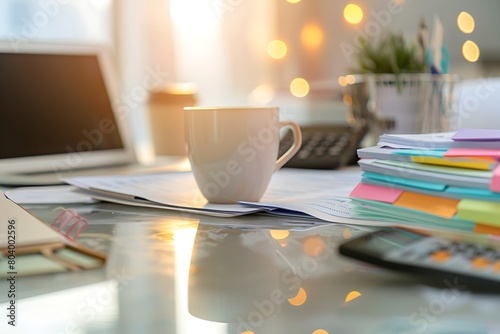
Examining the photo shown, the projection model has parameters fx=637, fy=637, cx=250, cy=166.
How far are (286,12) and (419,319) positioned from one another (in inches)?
75.8

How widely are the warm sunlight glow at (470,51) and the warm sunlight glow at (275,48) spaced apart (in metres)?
0.69

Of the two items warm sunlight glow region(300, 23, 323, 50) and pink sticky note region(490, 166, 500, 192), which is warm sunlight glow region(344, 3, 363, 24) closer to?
warm sunlight glow region(300, 23, 323, 50)

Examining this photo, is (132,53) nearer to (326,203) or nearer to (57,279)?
(326,203)

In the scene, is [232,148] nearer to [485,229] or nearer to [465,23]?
[485,229]

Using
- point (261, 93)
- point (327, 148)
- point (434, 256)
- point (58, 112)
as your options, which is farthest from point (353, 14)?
point (434, 256)

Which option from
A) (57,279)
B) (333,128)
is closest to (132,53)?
(333,128)

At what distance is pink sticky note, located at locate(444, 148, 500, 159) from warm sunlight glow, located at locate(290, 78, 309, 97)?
62.0 inches

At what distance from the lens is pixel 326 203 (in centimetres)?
72

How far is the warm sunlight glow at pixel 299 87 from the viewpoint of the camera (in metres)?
2.15

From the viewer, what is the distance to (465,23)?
1.68 metres

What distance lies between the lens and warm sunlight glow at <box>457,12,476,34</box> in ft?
5.48

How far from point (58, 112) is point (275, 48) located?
1.16 m

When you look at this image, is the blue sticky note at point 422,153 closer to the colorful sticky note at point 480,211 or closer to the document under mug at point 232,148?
the colorful sticky note at point 480,211

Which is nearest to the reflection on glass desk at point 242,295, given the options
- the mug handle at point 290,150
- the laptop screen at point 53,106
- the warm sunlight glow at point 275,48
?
the mug handle at point 290,150
